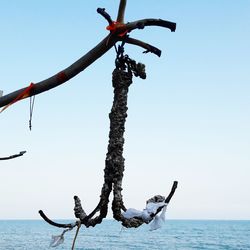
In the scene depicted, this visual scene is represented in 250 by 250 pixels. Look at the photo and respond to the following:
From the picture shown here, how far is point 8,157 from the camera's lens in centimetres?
321

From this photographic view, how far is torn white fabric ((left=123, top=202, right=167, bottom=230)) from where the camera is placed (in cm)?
197

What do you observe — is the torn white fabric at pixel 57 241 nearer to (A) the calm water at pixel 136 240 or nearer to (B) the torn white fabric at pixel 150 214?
(B) the torn white fabric at pixel 150 214

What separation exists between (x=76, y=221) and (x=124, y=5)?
3.90 feet

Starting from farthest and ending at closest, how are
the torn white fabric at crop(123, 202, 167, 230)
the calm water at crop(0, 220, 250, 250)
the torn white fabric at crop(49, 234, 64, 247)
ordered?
the calm water at crop(0, 220, 250, 250)
the torn white fabric at crop(49, 234, 64, 247)
the torn white fabric at crop(123, 202, 167, 230)

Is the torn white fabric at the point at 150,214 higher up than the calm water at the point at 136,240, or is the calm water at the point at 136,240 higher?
the calm water at the point at 136,240

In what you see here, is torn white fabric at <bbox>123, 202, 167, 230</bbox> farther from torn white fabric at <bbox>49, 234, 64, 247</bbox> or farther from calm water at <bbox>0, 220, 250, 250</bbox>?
calm water at <bbox>0, 220, 250, 250</bbox>

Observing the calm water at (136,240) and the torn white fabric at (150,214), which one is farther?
the calm water at (136,240)

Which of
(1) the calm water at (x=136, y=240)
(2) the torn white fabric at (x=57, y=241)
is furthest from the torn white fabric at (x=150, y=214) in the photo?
(1) the calm water at (x=136, y=240)

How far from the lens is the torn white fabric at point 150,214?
1.97 m

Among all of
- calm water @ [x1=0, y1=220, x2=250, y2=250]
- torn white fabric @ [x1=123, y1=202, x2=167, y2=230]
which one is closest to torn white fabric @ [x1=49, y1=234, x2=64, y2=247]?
torn white fabric @ [x1=123, y1=202, x2=167, y2=230]

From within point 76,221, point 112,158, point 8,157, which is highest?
point 8,157

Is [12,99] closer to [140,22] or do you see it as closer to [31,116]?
[31,116]

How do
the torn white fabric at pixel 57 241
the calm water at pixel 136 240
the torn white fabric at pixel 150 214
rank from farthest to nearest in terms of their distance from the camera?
1. the calm water at pixel 136 240
2. the torn white fabric at pixel 57 241
3. the torn white fabric at pixel 150 214

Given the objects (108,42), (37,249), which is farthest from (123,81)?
(37,249)
